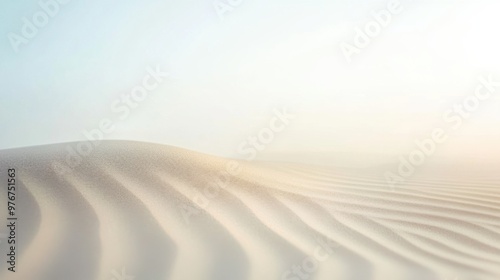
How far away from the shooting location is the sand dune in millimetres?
2006

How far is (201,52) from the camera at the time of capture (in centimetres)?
235

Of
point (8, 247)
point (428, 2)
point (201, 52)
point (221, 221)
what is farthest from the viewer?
point (428, 2)

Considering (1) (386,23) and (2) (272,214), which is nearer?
(2) (272,214)

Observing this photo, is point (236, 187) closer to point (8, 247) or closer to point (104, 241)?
point (104, 241)

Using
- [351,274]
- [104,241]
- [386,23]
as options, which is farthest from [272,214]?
[386,23]

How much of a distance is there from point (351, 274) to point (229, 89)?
93 cm

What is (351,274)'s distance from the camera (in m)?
2.04

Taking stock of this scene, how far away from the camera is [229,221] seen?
2.22 metres

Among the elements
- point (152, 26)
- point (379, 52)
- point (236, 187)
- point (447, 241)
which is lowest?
point (447, 241)

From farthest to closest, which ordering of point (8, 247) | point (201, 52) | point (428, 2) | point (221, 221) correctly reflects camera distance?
point (428, 2) < point (201, 52) < point (221, 221) < point (8, 247)

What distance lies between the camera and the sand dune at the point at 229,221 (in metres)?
2.01

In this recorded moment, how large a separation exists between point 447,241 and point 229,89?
44.5 inches

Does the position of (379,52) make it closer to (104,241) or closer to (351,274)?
(351,274)

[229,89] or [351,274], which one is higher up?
[229,89]
